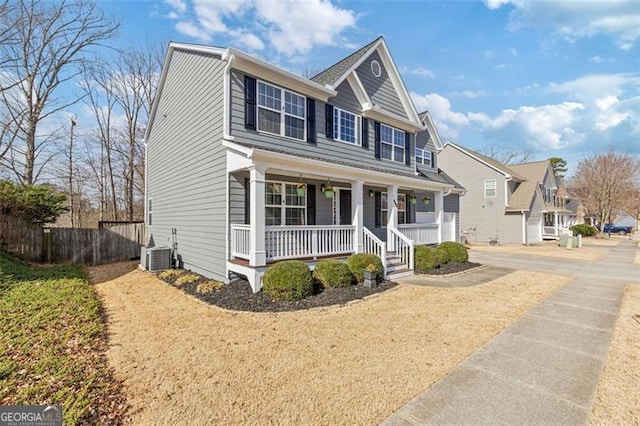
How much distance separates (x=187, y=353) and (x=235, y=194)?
470 centimetres

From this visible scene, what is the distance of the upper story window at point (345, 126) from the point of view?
11148mm

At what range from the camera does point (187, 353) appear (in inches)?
178

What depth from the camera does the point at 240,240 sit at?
8.05m

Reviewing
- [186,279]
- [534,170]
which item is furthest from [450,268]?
[534,170]

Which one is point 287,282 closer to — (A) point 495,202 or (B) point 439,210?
(B) point 439,210

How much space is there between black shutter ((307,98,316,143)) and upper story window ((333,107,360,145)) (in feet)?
3.53

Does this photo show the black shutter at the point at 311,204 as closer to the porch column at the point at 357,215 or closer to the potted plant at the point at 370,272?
the porch column at the point at 357,215

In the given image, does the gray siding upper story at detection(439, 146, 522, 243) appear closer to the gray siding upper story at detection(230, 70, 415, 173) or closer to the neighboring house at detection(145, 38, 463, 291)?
the neighboring house at detection(145, 38, 463, 291)

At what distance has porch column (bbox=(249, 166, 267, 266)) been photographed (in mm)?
7363

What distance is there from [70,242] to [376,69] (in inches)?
597

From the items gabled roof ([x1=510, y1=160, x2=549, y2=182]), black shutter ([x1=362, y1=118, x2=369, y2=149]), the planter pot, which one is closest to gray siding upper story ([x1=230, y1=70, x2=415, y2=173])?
black shutter ([x1=362, y1=118, x2=369, y2=149])

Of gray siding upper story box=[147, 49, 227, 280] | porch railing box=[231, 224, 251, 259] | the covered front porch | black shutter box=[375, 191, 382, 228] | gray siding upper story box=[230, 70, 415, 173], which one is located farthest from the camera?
black shutter box=[375, 191, 382, 228]

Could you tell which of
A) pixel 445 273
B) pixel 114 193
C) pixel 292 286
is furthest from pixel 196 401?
pixel 114 193

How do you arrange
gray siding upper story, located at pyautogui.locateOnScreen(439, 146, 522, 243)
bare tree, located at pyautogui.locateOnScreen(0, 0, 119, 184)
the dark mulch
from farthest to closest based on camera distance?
gray siding upper story, located at pyautogui.locateOnScreen(439, 146, 522, 243), bare tree, located at pyautogui.locateOnScreen(0, 0, 119, 184), the dark mulch
